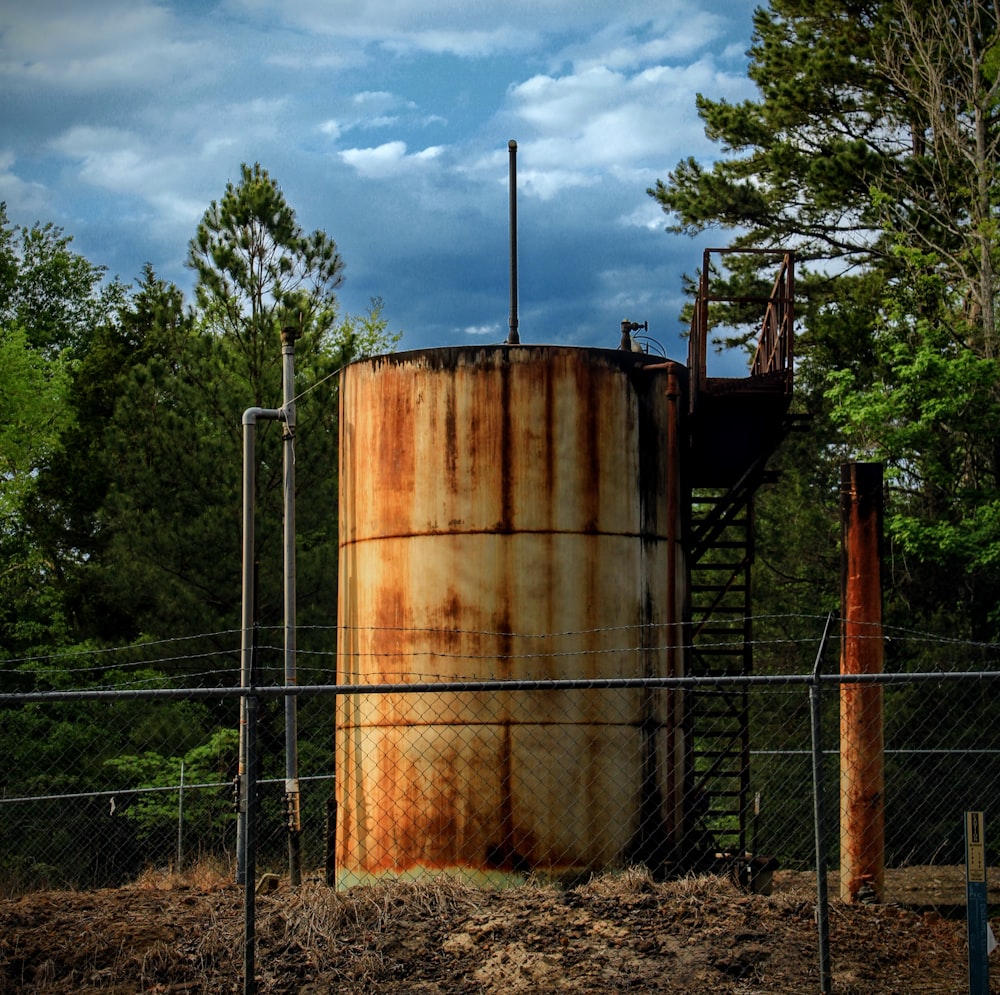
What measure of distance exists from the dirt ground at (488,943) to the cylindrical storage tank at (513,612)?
1.80 meters

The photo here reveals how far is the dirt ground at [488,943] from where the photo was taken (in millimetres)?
9758

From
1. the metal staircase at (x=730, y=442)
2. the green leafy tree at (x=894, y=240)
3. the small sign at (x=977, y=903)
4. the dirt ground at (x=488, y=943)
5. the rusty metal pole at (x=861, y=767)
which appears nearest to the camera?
the small sign at (x=977, y=903)

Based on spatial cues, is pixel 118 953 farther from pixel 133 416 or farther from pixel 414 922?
pixel 133 416

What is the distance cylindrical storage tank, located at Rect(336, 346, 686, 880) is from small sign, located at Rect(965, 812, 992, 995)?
5484mm

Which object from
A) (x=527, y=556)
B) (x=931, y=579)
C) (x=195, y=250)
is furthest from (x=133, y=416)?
(x=527, y=556)

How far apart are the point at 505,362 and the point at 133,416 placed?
17939 millimetres

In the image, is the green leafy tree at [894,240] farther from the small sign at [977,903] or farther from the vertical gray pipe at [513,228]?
the small sign at [977,903]

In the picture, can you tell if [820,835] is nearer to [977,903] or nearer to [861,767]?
[977,903]

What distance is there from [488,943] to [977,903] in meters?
3.61

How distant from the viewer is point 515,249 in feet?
52.3

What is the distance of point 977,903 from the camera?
809cm

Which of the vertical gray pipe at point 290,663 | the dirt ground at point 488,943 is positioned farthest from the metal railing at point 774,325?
the dirt ground at point 488,943

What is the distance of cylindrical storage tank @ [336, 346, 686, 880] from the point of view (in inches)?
528

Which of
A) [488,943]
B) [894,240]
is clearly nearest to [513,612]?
[488,943]
